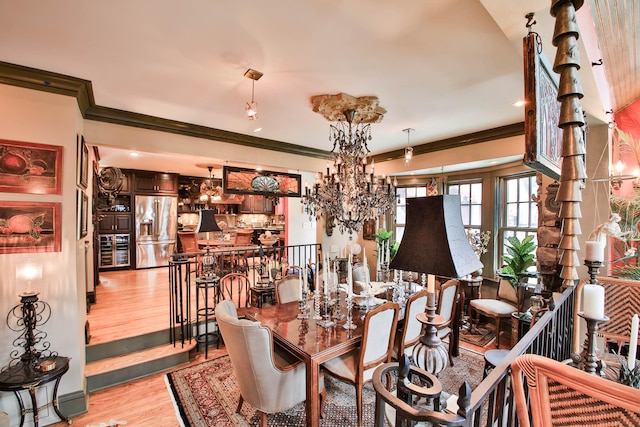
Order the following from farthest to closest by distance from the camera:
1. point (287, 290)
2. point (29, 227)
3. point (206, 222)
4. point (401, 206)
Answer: point (401, 206), point (206, 222), point (287, 290), point (29, 227)

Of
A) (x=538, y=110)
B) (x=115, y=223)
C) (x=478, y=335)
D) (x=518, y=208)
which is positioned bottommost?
(x=478, y=335)

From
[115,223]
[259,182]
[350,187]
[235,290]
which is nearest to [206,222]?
[259,182]

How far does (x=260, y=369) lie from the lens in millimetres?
1832

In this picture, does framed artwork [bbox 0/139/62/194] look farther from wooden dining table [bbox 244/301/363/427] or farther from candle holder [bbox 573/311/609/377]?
candle holder [bbox 573/311/609/377]

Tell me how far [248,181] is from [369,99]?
232cm

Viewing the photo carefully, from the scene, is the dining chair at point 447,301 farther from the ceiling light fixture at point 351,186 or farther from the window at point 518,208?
the window at point 518,208

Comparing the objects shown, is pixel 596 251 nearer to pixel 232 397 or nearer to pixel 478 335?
pixel 478 335

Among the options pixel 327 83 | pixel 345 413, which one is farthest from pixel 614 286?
pixel 327 83

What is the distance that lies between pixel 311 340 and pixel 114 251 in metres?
6.79

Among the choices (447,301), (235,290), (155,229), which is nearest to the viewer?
(447,301)

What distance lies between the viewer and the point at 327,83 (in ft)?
7.94

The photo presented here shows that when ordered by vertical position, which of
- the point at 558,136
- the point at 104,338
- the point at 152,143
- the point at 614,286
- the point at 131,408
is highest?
the point at 152,143

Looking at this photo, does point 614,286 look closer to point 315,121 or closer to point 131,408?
point 315,121

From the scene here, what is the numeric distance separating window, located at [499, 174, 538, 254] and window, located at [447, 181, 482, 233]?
384 mm
